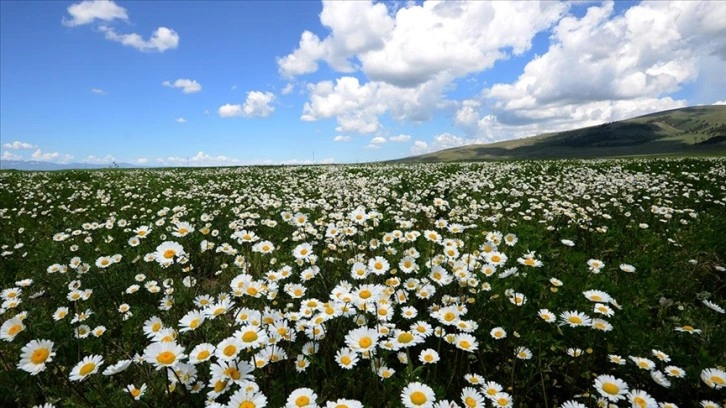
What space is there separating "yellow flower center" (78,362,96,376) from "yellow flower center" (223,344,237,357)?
2.60ft

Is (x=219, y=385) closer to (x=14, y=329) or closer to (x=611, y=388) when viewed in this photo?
(x=14, y=329)

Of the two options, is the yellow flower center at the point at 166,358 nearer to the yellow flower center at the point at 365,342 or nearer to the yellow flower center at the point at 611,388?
the yellow flower center at the point at 365,342

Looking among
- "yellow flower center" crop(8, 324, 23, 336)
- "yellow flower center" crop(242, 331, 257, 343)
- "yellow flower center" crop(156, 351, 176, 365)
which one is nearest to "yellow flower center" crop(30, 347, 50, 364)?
"yellow flower center" crop(8, 324, 23, 336)

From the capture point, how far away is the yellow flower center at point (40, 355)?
7.43 feet

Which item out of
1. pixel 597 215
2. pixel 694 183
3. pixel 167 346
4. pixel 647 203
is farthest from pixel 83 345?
pixel 694 183

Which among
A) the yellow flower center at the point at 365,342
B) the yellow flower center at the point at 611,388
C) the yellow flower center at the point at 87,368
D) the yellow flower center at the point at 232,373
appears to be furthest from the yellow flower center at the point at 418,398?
the yellow flower center at the point at 87,368

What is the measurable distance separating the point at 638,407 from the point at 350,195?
27.9 feet

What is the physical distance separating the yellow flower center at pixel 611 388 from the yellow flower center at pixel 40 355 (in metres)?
3.62

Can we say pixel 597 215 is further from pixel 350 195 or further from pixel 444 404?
pixel 444 404

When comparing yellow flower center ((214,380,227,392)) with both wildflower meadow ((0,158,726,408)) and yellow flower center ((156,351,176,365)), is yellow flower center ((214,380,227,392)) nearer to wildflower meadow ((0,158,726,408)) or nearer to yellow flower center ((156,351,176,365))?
wildflower meadow ((0,158,726,408))

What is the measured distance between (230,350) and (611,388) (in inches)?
98.6

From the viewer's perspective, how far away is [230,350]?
2.17 metres

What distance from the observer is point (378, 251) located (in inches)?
223

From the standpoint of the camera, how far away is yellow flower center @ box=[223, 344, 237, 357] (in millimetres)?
2127
